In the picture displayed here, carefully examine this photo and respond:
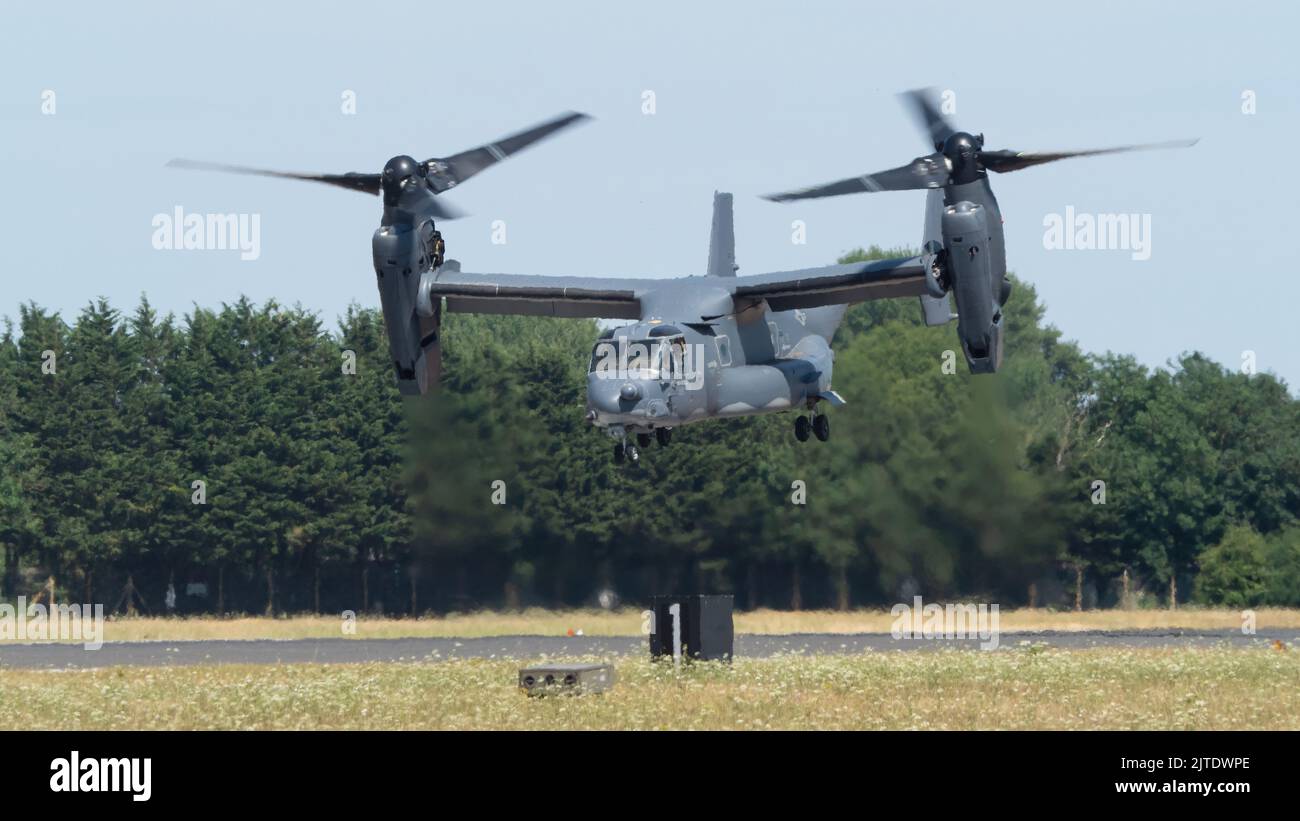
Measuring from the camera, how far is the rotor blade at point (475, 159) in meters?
34.7

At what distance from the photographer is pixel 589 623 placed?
5050 cm

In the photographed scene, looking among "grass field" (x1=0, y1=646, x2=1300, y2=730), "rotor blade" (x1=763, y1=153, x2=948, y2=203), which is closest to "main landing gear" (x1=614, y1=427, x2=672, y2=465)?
"grass field" (x1=0, y1=646, x2=1300, y2=730)

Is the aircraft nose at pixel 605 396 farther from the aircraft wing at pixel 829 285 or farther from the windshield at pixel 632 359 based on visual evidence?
the aircraft wing at pixel 829 285

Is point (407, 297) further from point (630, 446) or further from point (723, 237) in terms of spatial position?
point (723, 237)

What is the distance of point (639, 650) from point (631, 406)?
742 cm

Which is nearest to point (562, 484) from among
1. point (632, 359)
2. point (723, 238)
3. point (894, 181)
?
point (723, 238)

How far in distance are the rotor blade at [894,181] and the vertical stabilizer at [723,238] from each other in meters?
15.1

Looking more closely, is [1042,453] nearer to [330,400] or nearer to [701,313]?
[701,313]

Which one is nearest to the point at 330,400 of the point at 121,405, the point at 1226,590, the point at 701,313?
the point at 121,405

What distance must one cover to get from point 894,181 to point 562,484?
2083 cm

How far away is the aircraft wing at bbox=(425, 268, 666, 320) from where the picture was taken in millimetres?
40366

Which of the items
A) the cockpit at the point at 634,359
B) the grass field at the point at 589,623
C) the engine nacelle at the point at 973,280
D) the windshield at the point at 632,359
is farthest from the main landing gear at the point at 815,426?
the engine nacelle at the point at 973,280

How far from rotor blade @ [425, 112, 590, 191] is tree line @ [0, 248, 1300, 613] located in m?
11.1

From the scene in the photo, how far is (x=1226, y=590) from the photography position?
5862 centimetres
